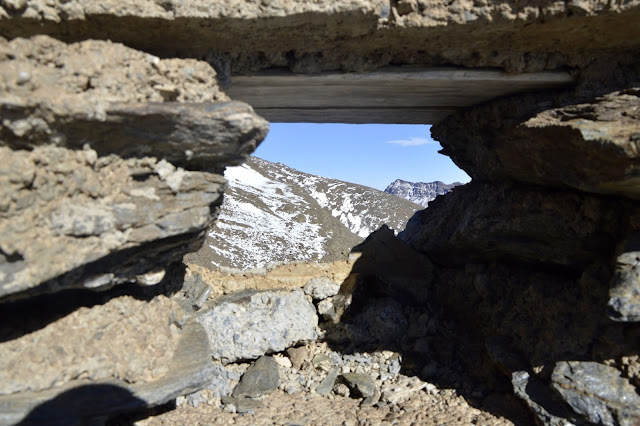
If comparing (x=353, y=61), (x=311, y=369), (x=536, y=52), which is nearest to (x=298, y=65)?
(x=353, y=61)

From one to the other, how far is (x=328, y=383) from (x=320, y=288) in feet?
3.51

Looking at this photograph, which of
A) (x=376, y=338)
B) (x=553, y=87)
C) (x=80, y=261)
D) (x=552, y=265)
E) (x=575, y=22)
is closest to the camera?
(x=80, y=261)

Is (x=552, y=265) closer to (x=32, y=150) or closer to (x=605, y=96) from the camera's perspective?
(x=605, y=96)

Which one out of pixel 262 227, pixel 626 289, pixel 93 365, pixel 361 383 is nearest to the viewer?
pixel 93 365

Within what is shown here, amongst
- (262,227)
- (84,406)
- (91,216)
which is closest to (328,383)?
(84,406)

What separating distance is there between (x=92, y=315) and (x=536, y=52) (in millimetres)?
3636

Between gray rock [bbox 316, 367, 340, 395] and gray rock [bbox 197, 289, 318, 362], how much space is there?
477 mm

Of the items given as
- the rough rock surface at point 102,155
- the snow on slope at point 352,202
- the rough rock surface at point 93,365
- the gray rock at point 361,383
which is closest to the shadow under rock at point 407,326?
the gray rock at point 361,383

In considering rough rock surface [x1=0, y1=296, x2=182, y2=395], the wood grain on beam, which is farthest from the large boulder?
rough rock surface [x1=0, y1=296, x2=182, y2=395]

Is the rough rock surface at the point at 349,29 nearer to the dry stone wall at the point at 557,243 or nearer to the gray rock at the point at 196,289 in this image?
the dry stone wall at the point at 557,243

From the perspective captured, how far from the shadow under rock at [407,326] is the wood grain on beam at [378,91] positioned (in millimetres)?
1661

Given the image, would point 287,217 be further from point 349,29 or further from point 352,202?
point 349,29

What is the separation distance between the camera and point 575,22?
3545 mm

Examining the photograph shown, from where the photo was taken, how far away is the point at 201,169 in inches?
135
